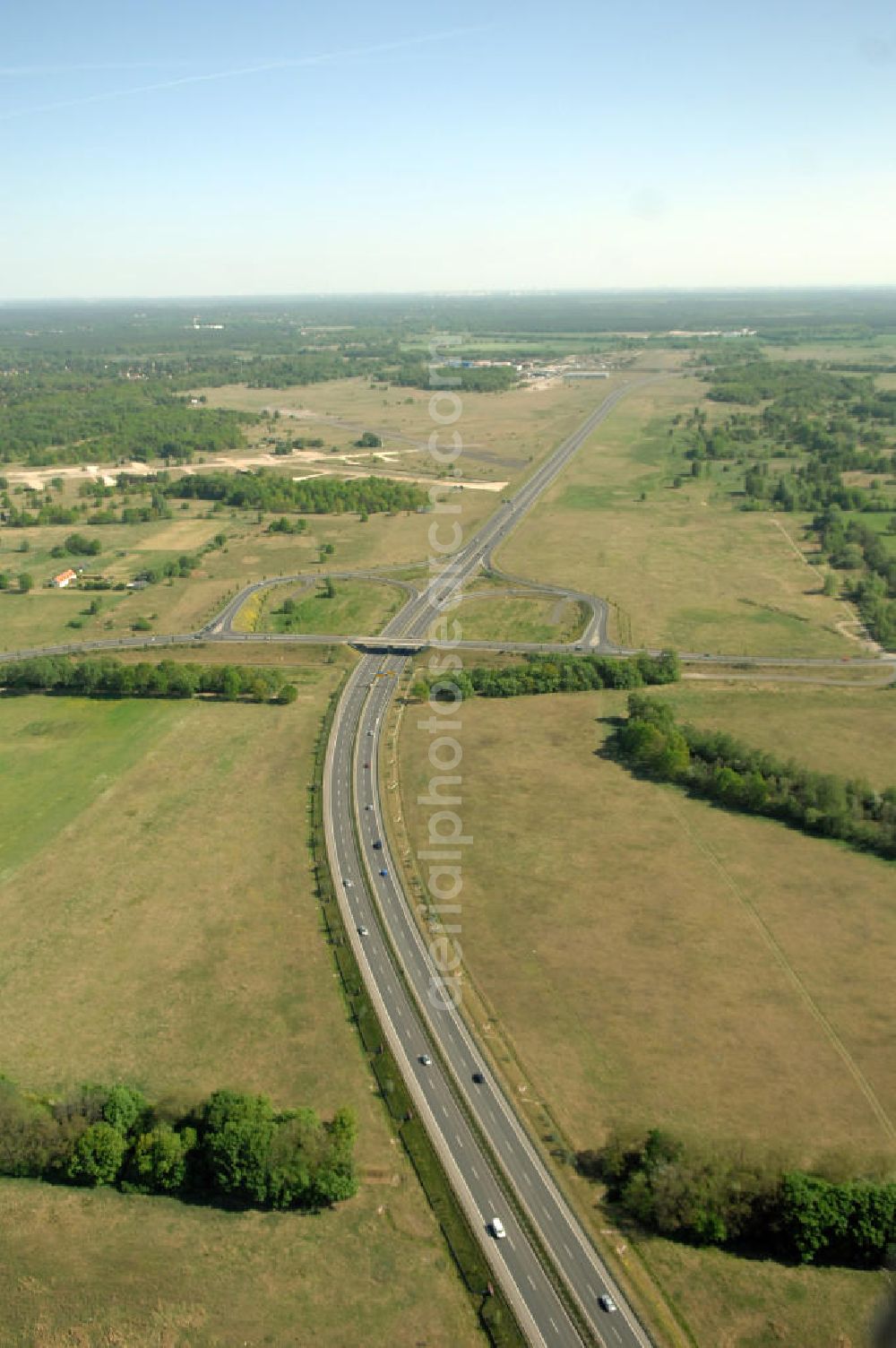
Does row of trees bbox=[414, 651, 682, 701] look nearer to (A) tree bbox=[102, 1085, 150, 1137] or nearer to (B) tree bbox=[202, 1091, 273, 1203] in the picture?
(A) tree bbox=[102, 1085, 150, 1137]

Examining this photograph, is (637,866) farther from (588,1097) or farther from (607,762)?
(588,1097)

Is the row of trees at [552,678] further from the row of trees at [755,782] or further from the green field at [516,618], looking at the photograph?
the green field at [516,618]

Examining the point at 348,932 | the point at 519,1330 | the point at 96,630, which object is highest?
the point at 96,630

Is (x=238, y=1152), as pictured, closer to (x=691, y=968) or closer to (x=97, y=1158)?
(x=97, y=1158)

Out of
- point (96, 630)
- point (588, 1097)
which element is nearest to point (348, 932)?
point (588, 1097)

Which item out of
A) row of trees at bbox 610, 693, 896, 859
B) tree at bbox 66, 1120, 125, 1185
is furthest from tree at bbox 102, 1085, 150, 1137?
row of trees at bbox 610, 693, 896, 859

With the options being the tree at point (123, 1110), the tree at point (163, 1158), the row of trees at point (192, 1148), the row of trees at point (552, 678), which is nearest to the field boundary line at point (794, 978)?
the row of trees at point (552, 678)
